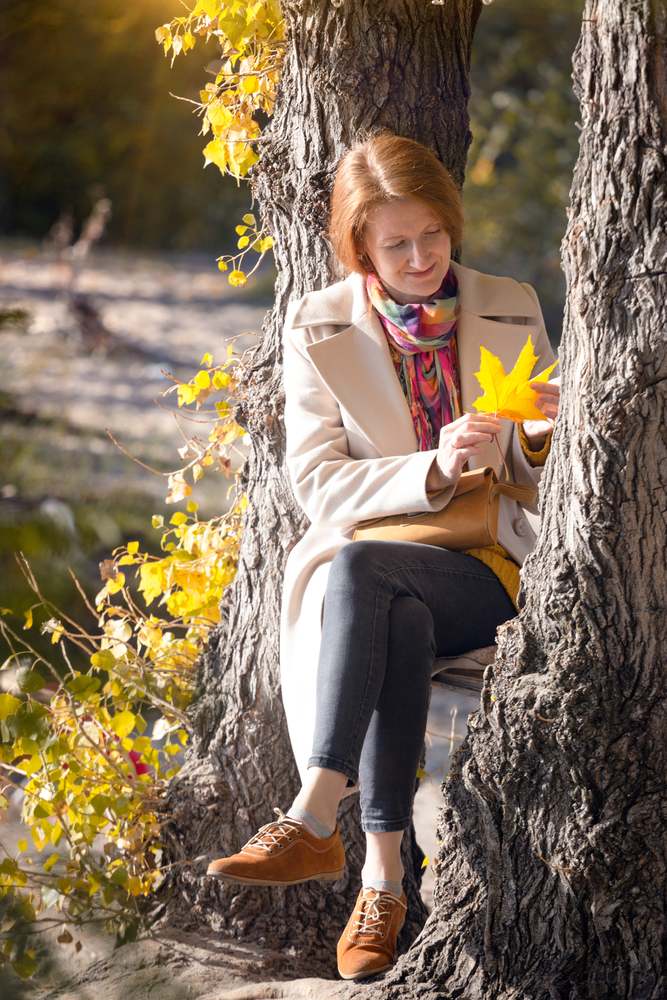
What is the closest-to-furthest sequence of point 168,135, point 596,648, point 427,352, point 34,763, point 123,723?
1. point 596,648
2. point 427,352
3. point 34,763
4. point 123,723
5. point 168,135

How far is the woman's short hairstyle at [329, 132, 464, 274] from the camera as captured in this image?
72.1 inches

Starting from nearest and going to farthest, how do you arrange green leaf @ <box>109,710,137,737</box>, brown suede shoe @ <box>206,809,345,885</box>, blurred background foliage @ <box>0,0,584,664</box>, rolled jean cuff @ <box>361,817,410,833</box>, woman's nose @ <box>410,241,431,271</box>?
brown suede shoe @ <box>206,809,345,885</box>, rolled jean cuff @ <box>361,817,410,833</box>, woman's nose @ <box>410,241,431,271</box>, green leaf @ <box>109,710,137,737</box>, blurred background foliage @ <box>0,0,584,664</box>

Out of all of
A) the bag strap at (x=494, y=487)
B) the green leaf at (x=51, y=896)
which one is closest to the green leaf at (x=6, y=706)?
the green leaf at (x=51, y=896)

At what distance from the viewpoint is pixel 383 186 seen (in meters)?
1.83

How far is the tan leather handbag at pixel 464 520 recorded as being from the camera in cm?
174

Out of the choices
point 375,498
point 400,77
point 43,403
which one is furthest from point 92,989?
point 43,403

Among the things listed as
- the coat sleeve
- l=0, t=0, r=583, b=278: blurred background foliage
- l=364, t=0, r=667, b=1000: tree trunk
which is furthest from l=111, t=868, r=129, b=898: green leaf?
l=0, t=0, r=583, b=278: blurred background foliage

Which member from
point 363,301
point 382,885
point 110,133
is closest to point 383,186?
point 363,301

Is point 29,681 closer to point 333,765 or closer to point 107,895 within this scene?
point 107,895

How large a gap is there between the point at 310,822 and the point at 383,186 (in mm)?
1290

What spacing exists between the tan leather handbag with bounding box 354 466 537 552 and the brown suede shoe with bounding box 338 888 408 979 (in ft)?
2.25

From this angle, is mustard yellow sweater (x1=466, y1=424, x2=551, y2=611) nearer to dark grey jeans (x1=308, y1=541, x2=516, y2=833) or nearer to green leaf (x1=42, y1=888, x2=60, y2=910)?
dark grey jeans (x1=308, y1=541, x2=516, y2=833)

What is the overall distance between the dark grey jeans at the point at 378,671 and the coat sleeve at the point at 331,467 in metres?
0.12

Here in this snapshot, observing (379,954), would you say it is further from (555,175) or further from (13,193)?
(555,175)
